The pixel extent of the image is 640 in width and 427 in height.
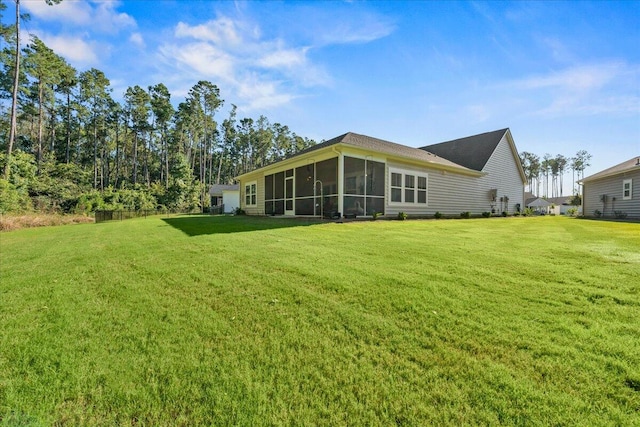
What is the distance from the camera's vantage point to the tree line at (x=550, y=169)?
65938 millimetres

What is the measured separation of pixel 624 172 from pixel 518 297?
61.4 feet

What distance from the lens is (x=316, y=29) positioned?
8438 millimetres

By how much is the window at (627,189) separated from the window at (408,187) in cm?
1081

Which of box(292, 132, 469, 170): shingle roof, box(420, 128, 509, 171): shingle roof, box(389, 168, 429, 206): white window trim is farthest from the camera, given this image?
box(420, 128, 509, 171): shingle roof

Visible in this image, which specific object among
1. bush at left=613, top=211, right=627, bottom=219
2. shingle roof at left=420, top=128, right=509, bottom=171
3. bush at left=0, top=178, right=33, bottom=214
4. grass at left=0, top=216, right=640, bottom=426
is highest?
shingle roof at left=420, top=128, right=509, bottom=171

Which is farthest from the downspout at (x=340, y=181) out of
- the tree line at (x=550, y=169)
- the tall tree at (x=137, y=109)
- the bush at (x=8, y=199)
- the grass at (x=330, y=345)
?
the tree line at (x=550, y=169)

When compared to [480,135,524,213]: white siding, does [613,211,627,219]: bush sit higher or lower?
lower

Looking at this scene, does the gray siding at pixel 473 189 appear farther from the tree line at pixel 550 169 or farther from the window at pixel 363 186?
the tree line at pixel 550 169

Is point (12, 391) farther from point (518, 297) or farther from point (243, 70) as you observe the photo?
point (243, 70)

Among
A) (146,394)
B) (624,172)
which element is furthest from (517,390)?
(624,172)

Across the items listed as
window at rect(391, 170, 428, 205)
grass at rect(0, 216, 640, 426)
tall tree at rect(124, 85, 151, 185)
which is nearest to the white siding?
window at rect(391, 170, 428, 205)

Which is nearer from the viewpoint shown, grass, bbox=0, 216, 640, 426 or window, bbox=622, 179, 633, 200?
grass, bbox=0, 216, 640, 426

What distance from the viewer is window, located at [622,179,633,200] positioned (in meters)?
14.4

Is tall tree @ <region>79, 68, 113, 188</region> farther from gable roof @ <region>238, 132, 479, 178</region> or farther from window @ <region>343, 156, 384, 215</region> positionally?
window @ <region>343, 156, 384, 215</region>
